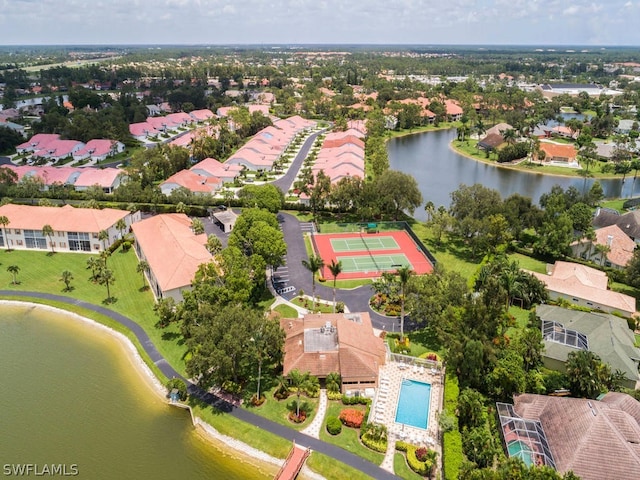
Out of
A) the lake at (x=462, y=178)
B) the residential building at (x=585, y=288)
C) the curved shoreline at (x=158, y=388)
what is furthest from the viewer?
the lake at (x=462, y=178)

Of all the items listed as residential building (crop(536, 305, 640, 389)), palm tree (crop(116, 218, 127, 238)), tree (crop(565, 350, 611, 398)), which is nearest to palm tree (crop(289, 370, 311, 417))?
tree (crop(565, 350, 611, 398))

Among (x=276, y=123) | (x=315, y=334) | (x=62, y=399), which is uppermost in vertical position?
(x=276, y=123)

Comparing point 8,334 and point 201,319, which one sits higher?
point 201,319

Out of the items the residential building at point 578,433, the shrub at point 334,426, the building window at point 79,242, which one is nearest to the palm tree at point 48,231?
the building window at point 79,242

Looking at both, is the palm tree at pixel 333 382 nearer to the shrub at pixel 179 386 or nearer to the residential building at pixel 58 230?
the shrub at pixel 179 386

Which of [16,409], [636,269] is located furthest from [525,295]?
[16,409]

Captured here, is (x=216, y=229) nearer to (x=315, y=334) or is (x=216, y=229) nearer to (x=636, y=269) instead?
(x=315, y=334)

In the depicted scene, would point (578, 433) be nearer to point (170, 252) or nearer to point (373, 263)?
point (373, 263)
